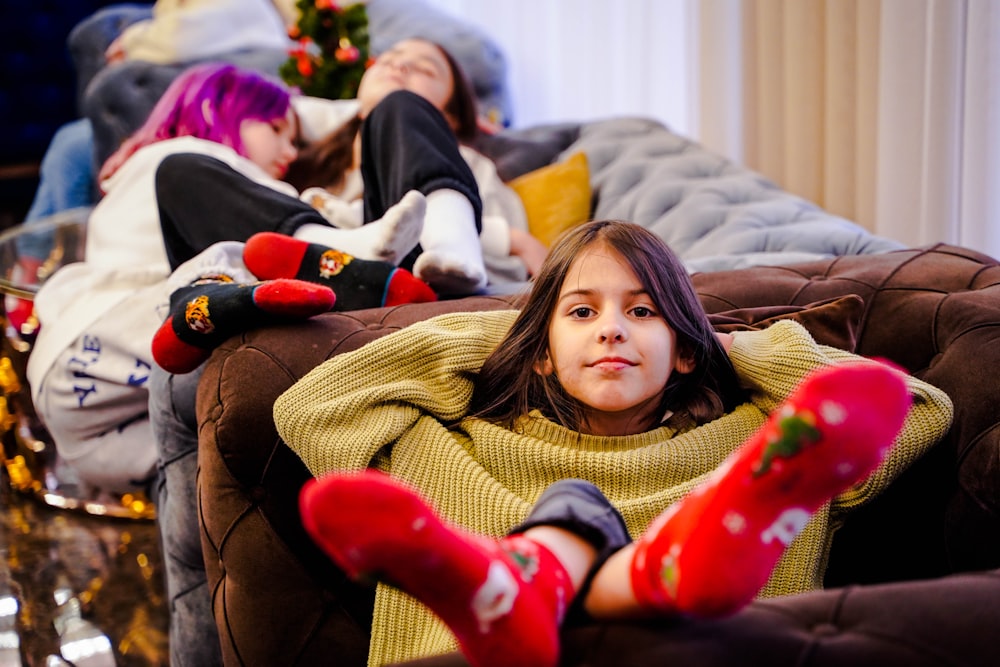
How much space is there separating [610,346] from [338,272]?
20.9 inches

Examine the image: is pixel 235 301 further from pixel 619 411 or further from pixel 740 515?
pixel 740 515

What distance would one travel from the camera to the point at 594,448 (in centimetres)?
112

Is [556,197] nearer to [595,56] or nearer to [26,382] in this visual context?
[595,56]

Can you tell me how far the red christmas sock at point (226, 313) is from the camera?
1204 mm

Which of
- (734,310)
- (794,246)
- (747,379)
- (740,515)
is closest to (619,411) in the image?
(747,379)

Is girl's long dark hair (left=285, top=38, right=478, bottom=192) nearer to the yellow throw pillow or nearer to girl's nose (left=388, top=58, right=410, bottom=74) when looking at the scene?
girl's nose (left=388, top=58, right=410, bottom=74)

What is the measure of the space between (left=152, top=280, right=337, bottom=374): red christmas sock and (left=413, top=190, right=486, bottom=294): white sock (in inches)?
12.2

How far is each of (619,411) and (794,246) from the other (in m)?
0.81

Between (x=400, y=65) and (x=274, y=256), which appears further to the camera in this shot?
(x=400, y=65)

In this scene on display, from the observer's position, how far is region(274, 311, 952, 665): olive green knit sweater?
106cm

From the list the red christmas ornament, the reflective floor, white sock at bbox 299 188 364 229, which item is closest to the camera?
the reflective floor

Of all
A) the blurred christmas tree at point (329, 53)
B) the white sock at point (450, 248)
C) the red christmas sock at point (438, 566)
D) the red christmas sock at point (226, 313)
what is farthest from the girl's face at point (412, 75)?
the red christmas sock at point (438, 566)

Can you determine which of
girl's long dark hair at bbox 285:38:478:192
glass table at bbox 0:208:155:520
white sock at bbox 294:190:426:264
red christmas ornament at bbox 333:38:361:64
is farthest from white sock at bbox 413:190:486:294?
red christmas ornament at bbox 333:38:361:64

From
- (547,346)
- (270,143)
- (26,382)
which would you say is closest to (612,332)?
(547,346)
